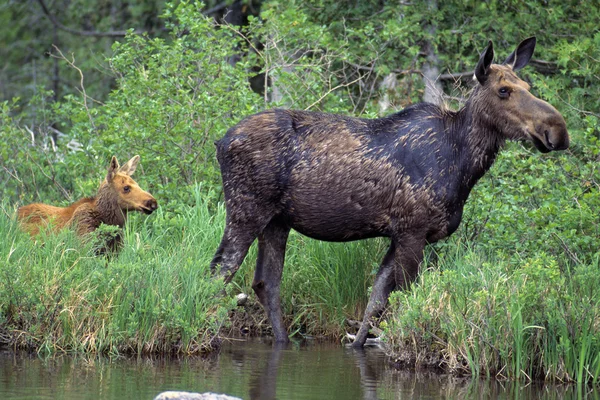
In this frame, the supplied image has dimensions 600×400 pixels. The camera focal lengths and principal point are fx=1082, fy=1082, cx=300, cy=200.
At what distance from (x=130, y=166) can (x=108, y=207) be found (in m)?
0.64

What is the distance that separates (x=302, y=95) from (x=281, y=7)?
9.49 feet

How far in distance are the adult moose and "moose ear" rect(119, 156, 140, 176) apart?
7.18 feet

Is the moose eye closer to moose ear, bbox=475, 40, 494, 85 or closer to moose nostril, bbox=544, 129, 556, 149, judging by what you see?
moose ear, bbox=475, 40, 494, 85

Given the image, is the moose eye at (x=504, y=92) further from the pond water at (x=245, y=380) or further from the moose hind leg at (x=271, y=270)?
the pond water at (x=245, y=380)

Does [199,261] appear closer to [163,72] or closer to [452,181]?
[452,181]

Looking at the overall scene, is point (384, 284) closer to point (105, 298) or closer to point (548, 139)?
point (548, 139)

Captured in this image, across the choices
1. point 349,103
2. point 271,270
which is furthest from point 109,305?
point 349,103

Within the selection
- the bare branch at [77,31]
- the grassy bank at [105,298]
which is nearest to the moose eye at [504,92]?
the grassy bank at [105,298]

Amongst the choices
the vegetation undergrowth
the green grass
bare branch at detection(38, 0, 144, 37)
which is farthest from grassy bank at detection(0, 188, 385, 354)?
bare branch at detection(38, 0, 144, 37)

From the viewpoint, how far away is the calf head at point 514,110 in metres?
8.77

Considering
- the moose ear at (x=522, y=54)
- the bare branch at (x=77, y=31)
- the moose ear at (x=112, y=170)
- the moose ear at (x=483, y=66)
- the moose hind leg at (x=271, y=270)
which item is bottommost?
the moose hind leg at (x=271, y=270)

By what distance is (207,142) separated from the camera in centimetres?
1240

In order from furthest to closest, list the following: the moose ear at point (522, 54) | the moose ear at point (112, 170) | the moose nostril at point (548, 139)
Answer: the moose ear at point (112, 170), the moose ear at point (522, 54), the moose nostril at point (548, 139)

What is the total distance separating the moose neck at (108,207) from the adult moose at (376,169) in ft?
6.45
